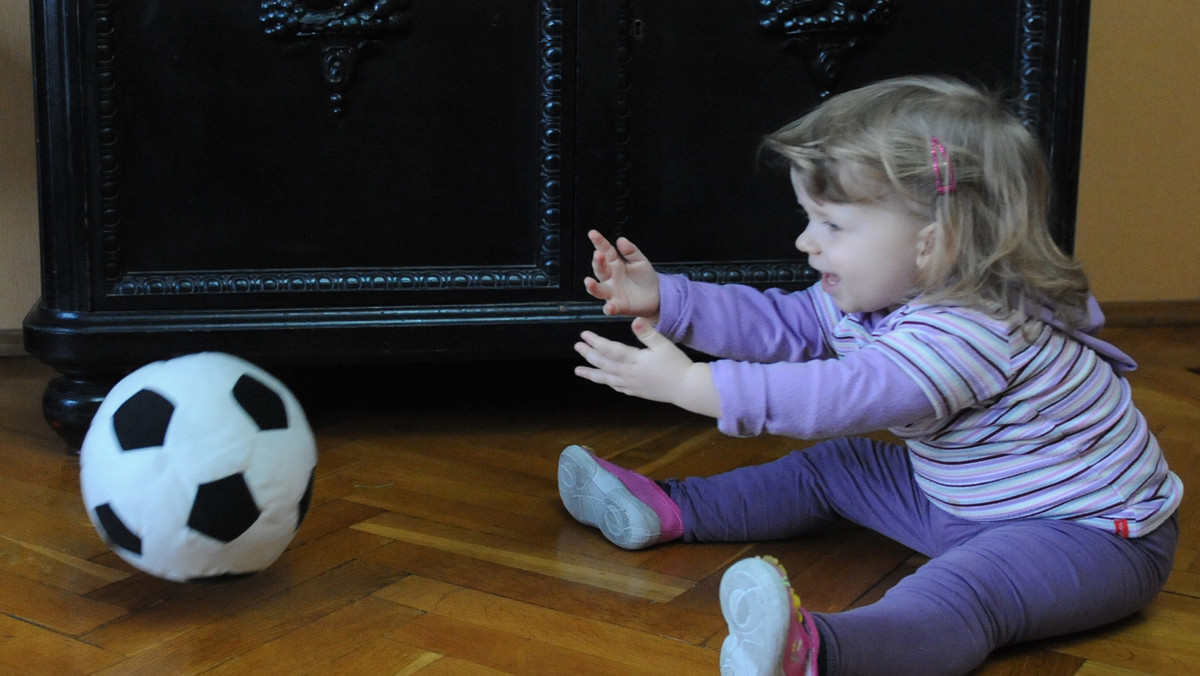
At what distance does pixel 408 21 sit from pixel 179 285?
0.39 metres

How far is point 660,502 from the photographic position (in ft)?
3.36

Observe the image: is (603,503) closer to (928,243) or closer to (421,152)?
(928,243)

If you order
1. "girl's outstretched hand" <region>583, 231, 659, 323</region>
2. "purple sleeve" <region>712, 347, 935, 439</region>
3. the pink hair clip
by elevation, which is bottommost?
"purple sleeve" <region>712, 347, 935, 439</region>

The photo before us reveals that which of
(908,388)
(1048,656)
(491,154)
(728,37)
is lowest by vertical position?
(1048,656)

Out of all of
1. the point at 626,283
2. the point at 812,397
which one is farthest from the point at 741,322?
the point at 812,397

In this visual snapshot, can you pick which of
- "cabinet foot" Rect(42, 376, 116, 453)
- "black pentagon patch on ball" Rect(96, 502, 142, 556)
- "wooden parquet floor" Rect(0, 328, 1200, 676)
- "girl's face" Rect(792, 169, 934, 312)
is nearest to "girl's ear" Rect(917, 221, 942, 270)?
"girl's face" Rect(792, 169, 934, 312)

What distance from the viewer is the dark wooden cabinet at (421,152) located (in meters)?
1.23

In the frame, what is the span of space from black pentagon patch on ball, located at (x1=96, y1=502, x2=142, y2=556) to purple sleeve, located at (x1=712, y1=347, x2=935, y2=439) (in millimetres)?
439

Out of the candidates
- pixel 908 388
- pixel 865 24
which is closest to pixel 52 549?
pixel 908 388

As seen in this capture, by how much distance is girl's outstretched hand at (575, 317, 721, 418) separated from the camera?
0.83 meters

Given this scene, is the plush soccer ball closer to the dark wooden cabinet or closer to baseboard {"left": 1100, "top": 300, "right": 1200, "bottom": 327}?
the dark wooden cabinet

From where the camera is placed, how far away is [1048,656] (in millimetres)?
838

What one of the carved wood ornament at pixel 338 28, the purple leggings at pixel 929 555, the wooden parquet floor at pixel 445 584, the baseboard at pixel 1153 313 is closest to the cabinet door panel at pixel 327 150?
the carved wood ornament at pixel 338 28

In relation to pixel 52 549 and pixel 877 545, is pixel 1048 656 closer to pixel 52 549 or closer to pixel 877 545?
pixel 877 545
